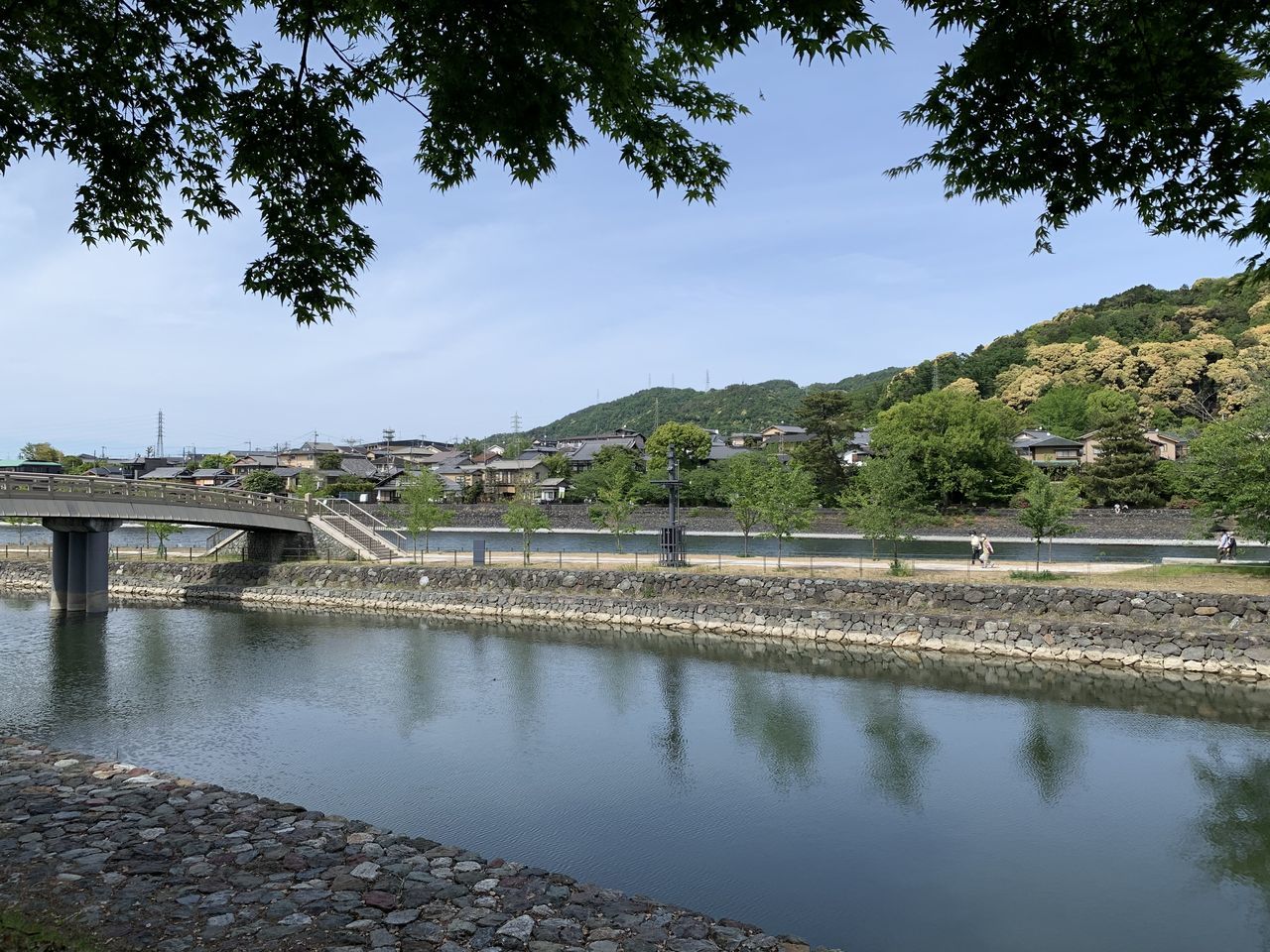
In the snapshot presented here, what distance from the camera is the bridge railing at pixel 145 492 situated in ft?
74.2

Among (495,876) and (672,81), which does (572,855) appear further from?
(672,81)

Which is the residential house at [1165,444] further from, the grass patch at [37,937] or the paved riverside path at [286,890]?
the grass patch at [37,937]

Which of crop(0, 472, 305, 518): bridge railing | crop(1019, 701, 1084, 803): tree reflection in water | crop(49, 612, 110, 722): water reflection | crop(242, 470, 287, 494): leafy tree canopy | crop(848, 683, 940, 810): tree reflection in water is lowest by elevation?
crop(1019, 701, 1084, 803): tree reflection in water

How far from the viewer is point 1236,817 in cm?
1011

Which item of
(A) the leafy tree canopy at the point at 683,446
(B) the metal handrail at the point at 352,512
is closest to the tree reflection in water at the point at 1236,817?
(B) the metal handrail at the point at 352,512

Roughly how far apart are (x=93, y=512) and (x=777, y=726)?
881 inches

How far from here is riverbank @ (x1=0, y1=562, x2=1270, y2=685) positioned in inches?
667

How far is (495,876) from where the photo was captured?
23.2ft

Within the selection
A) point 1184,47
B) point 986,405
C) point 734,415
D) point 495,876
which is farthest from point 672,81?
point 734,415

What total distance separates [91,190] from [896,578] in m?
20.4

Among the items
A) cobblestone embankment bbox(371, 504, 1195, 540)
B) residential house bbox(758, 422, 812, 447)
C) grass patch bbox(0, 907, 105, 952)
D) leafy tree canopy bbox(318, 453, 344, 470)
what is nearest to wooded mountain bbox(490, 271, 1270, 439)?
cobblestone embankment bbox(371, 504, 1195, 540)

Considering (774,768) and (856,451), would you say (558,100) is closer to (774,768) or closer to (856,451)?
(774,768)

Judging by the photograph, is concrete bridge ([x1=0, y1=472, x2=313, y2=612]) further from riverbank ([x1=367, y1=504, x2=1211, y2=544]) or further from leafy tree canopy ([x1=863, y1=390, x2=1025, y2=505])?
leafy tree canopy ([x1=863, y1=390, x2=1025, y2=505])

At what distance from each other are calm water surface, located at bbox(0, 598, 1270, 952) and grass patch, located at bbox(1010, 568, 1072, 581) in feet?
18.0
